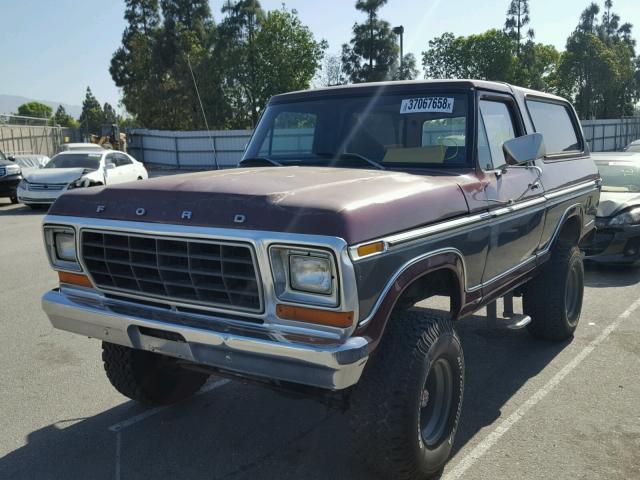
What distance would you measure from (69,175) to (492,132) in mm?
12859

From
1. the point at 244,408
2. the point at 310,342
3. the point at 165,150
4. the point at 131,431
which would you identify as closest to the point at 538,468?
the point at 310,342

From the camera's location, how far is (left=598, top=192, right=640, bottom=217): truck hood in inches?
306

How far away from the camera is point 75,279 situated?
3.44 metres

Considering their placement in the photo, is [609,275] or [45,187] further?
[45,187]

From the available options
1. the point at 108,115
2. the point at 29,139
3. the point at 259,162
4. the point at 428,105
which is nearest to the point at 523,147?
the point at 428,105

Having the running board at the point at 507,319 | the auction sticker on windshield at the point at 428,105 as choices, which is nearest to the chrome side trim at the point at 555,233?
the running board at the point at 507,319

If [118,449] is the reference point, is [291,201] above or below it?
above

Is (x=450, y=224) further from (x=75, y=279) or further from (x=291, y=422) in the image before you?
(x=75, y=279)

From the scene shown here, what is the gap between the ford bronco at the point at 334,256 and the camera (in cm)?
265

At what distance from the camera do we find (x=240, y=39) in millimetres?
40156

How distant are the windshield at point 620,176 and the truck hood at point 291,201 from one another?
5968mm

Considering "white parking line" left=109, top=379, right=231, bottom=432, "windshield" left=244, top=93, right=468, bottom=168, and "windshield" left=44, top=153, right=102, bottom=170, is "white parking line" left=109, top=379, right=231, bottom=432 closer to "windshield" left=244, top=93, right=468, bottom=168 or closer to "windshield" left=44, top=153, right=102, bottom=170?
"windshield" left=244, top=93, right=468, bottom=168

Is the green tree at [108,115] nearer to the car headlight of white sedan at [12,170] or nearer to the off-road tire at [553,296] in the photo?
the car headlight of white sedan at [12,170]

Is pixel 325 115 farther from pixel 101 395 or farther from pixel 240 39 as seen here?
pixel 240 39
